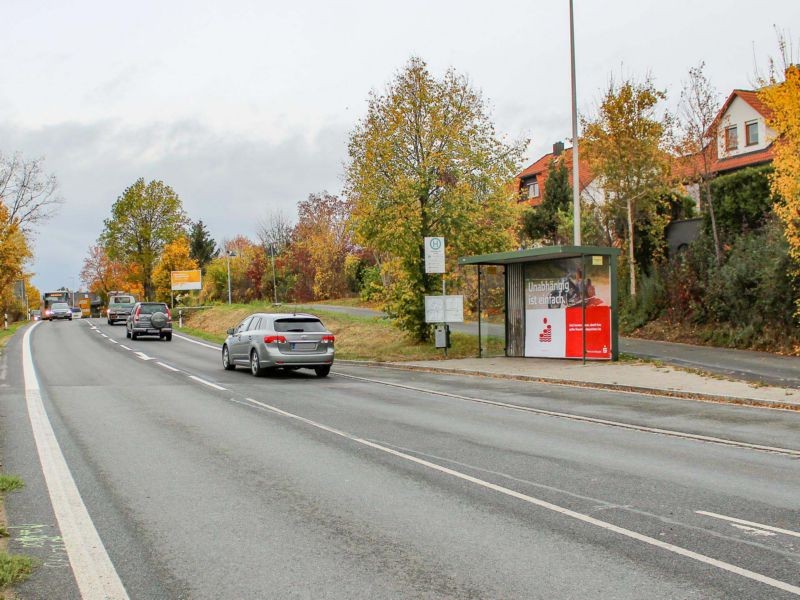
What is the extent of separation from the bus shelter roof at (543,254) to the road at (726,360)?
125 inches

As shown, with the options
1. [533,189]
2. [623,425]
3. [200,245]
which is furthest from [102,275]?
[623,425]

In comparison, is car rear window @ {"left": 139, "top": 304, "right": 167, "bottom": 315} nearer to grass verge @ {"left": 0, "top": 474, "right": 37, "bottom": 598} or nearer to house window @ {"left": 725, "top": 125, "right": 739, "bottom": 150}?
house window @ {"left": 725, "top": 125, "right": 739, "bottom": 150}

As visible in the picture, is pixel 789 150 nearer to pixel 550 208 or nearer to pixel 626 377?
pixel 626 377

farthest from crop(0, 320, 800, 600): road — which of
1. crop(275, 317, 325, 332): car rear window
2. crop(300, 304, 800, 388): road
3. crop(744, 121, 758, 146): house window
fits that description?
crop(744, 121, 758, 146): house window

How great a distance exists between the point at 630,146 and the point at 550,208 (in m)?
13.1

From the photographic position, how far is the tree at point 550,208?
128 feet

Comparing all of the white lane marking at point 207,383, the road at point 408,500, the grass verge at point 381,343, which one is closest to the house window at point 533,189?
the grass verge at point 381,343

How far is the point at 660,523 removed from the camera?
570 centimetres

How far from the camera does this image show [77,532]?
5.62m

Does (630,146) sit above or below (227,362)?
above

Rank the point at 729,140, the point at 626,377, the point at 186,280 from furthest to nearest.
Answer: the point at 186,280
the point at 729,140
the point at 626,377

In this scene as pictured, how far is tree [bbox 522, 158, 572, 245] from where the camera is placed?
38.9m

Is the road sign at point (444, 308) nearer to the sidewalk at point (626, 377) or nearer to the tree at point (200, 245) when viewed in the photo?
the sidewalk at point (626, 377)

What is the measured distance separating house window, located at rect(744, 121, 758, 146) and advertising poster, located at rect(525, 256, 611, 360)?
958 inches
